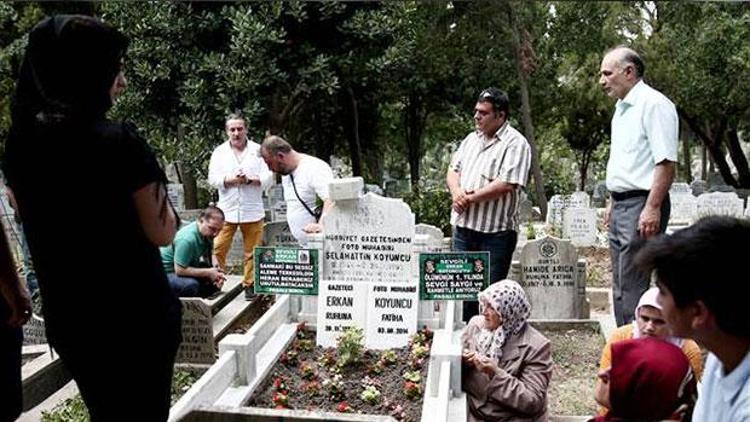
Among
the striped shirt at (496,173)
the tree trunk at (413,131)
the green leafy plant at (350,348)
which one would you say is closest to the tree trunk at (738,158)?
the tree trunk at (413,131)

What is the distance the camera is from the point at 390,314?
479cm

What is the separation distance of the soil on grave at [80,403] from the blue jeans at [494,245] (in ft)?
6.57

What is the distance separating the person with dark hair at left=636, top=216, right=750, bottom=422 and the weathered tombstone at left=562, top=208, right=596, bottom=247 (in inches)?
335

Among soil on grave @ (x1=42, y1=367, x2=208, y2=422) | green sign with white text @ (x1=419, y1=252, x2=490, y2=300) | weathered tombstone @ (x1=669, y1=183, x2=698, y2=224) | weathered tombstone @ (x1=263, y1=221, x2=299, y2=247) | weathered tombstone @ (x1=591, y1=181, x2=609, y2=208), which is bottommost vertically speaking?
soil on grave @ (x1=42, y1=367, x2=208, y2=422)

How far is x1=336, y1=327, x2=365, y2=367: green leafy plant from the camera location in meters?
4.36

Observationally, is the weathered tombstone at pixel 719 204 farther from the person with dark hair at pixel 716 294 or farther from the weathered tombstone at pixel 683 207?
the person with dark hair at pixel 716 294

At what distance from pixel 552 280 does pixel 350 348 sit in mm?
2585

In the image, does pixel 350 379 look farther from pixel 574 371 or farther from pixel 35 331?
pixel 35 331

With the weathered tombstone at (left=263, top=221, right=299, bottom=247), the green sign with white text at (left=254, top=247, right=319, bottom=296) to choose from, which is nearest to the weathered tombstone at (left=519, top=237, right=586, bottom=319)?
the green sign with white text at (left=254, top=247, right=319, bottom=296)

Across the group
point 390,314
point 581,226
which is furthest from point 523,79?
point 390,314

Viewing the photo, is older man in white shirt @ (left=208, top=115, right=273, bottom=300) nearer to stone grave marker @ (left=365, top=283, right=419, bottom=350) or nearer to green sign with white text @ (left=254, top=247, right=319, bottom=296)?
green sign with white text @ (left=254, top=247, right=319, bottom=296)

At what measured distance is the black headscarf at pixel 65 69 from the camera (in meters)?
1.79

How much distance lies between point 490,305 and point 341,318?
1.57m

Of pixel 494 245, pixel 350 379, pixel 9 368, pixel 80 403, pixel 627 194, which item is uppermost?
pixel 627 194
